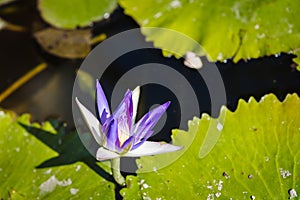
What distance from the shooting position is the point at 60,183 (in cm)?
205

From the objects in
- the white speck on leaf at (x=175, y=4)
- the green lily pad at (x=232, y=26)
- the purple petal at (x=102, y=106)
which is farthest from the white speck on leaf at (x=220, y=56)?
the purple petal at (x=102, y=106)

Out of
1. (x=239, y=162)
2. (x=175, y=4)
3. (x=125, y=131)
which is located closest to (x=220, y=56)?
(x=175, y=4)

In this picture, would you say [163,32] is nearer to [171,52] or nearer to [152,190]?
[171,52]

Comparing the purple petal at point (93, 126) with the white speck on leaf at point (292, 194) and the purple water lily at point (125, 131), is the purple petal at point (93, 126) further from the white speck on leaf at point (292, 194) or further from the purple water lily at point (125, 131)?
the white speck on leaf at point (292, 194)

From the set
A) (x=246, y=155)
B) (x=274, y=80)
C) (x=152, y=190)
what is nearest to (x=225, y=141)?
(x=246, y=155)

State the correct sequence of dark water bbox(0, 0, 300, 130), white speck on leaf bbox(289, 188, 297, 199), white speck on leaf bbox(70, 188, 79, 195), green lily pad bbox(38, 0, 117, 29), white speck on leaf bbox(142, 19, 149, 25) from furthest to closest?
green lily pad bbox(38, 0, 117, 29) < white speck on leaf bbox(142, 19, 149, 25) < dark water bbox(0, 0, 300, 130) < white speck on leaf bbox(70, 188, 79, 195) < white speck on leaf bbox(289, 188, 297, 199)

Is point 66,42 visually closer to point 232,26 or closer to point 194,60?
point 194,60

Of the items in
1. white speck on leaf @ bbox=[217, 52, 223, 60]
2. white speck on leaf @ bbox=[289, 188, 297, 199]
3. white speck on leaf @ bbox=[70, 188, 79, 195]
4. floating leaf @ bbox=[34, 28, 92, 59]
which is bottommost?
white speck on leaf @ bbox=[70, 188, 79, 195]

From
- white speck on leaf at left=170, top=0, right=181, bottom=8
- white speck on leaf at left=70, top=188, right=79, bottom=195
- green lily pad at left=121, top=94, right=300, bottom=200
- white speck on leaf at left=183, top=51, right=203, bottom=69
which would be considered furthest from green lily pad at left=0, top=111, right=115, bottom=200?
white speck on leaf at left=170, top=0, right=181, bottom=8

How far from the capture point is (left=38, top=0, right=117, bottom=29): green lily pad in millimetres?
2740

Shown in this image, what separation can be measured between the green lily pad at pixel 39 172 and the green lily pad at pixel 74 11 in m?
0.72

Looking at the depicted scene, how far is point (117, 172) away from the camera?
1930mm

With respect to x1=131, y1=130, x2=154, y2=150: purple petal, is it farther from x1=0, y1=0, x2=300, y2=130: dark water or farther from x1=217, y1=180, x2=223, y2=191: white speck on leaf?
x1=0, y1=0, x2=300, y2=130: dark water

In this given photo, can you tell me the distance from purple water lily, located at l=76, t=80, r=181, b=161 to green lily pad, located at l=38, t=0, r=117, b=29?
1.08m
